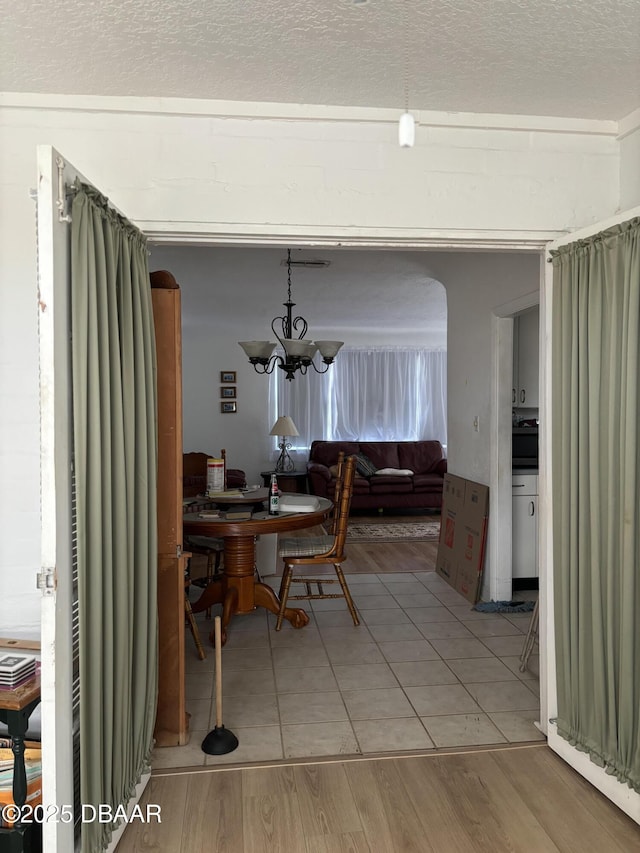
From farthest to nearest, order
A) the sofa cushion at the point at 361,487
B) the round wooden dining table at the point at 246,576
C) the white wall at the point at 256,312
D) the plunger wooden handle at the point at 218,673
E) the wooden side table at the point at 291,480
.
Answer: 1. the wooden side table at the point at 291,480
2. the sofa cushion at the point at 361,487
3. the white wall at the point at 256,312
4. the round wooden dining table at the point at 246,576
5. the plunger wooden handle at the point at 218,673

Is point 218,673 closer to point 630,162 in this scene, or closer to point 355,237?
point 355,237

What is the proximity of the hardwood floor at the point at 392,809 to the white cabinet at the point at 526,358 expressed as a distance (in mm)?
3966

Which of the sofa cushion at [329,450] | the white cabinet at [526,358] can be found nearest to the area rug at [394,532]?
the sofa cushion at [329,450]

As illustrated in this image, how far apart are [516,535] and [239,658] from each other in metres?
2.32

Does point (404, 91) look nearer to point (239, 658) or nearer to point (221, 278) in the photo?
point (239, 658)

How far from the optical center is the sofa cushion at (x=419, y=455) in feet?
30.3

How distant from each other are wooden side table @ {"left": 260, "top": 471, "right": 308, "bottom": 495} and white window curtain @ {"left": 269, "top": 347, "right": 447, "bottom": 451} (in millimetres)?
706

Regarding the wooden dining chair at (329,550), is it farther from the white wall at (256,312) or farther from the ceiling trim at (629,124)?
the ceiling trim at (629,124)

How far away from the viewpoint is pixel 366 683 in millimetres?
3297

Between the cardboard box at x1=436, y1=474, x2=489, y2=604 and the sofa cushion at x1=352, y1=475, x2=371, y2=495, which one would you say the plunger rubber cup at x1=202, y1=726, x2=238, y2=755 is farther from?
the sofa cushion at x1=352, y1=475, x2=371, y2=495

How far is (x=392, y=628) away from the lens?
4.13 metres

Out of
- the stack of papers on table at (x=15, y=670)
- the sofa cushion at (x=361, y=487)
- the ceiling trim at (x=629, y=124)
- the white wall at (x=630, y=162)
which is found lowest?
the sofa cushion at (x=361, y=487)

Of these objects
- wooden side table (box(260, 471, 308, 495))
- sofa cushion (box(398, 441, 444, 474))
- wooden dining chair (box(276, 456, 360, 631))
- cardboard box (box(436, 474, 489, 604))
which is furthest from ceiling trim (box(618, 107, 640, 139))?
sofa cushion (box(398, 441, 444, 474))

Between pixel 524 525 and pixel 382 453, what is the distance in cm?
452
